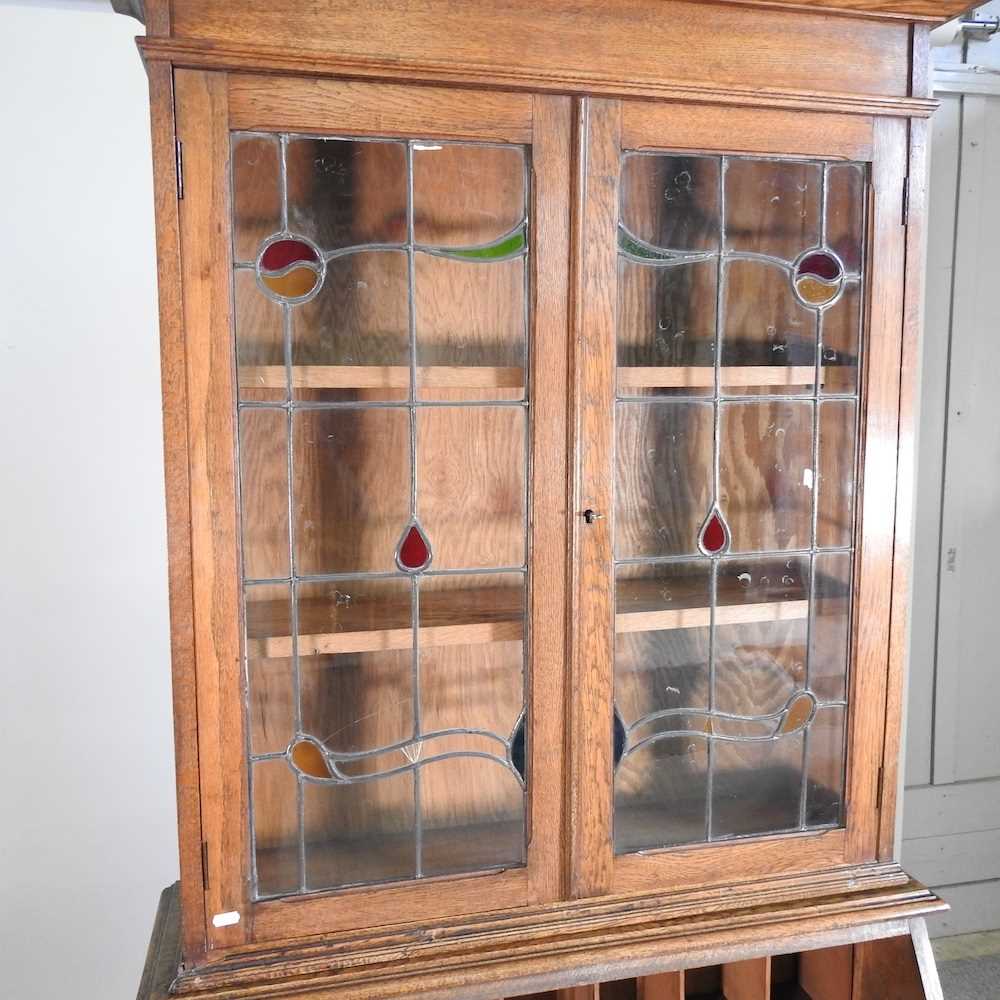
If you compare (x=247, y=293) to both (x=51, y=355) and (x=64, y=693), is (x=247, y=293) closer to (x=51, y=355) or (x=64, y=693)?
(x=51, y=355)

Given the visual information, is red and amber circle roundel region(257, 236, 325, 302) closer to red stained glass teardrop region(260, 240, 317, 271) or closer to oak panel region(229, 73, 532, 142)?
red stained glass teardrop region(260, 240, 317, 271)

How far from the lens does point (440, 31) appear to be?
101 centimetres

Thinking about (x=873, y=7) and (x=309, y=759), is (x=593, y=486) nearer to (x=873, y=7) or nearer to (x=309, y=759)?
(x=309, y=759)

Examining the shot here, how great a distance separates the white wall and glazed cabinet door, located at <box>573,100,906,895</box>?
31.6 inches

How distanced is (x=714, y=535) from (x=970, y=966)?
1.30 meters

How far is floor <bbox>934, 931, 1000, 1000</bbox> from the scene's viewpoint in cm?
185

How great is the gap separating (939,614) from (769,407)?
3.22ft

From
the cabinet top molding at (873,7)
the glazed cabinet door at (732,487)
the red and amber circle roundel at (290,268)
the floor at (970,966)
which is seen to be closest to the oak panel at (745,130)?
the glazed cabinet door at (732,487)

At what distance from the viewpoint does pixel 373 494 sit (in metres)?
1.11

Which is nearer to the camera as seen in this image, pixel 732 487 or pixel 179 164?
pixel 179 164

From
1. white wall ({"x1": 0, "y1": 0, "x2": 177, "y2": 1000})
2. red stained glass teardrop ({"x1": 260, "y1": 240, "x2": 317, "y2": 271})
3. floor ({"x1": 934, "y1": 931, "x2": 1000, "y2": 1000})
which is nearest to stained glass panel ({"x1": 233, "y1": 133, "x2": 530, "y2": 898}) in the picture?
red stained glass teardrop ({"x1": 260, "y1": 240, "x2": 317, "y2": 271})

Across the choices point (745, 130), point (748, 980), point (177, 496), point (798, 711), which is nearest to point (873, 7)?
point (745, 130)

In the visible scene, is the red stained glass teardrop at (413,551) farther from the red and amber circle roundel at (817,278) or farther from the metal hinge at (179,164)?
the red and amber circle roundel at (817,278)

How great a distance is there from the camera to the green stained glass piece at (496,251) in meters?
1.08
